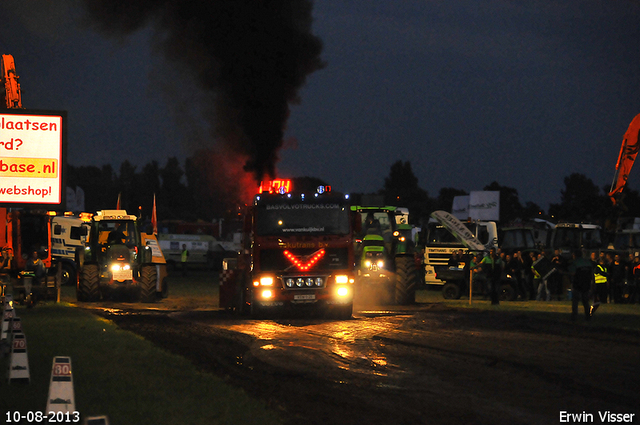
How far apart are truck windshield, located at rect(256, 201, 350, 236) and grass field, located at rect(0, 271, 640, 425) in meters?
4.41

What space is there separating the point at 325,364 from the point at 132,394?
3.38 m

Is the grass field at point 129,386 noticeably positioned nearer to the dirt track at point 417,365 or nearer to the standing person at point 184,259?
the dirt track at point 417,365

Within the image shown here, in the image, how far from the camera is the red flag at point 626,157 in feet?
95.7

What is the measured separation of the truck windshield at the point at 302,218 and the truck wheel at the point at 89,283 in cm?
850

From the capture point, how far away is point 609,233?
34.0 m

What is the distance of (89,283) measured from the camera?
24641 millimetres

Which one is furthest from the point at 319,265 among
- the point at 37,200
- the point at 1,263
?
the point at 1,263

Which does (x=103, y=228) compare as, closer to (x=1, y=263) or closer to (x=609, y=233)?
(x=1, y=263)

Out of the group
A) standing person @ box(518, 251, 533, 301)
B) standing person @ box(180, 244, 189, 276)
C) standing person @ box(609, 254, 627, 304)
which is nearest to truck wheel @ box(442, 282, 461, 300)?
standing person @ box(518, 251, 533, 301)

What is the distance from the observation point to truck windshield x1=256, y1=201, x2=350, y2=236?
61.2 feet

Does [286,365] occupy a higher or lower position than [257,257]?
lower

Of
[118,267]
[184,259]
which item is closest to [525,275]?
[118,267]

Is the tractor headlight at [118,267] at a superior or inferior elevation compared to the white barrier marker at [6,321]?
superior

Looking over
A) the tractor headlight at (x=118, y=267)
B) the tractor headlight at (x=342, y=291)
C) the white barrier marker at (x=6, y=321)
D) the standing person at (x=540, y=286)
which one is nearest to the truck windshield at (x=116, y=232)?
the tractor headlight at (x=118, y=267)
